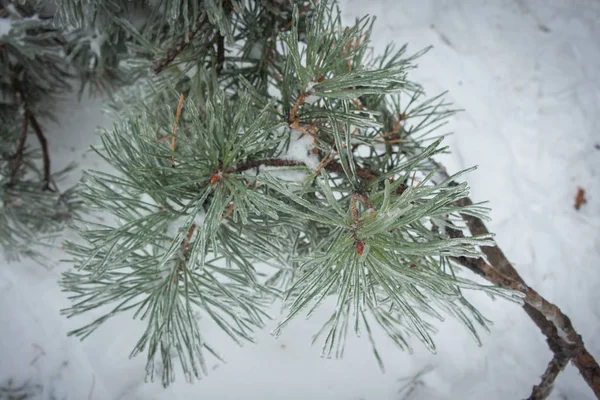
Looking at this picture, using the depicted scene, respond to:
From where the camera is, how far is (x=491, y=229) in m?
1.16

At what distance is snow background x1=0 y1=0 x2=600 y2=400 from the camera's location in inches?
39.3

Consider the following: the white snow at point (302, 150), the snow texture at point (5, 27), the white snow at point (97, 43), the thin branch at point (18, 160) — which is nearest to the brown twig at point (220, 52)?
the white snow at point (302, 150)

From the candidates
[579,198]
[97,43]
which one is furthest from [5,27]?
[579,198]

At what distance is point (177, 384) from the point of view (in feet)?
3.22

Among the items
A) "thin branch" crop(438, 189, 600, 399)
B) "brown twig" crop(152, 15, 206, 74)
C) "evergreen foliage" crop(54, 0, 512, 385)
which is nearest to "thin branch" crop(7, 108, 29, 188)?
"evergreen foliage" crop(54, 0, 512, 385)

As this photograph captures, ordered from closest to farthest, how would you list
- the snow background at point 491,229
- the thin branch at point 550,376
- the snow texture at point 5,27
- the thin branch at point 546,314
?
the thin branch at point 546,314
the thin branch at point 550,376
the snow texture at point 5,27
the snow background at point 491,229

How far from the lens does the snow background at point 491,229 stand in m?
1.00

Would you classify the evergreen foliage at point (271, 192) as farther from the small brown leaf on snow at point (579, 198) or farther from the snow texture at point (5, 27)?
the small brown leaf on snow at point (579, 198)

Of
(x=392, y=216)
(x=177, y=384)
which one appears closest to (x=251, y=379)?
(x=177, y=384)

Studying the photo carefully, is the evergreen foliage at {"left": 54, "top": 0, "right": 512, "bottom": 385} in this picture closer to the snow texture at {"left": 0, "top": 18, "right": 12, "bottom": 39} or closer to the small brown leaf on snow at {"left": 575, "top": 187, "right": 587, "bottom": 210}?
the snow texture at {"left": 0, "top": 18, "right": 12, "bottom": 39}

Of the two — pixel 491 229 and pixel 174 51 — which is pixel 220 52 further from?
pixel 491 229

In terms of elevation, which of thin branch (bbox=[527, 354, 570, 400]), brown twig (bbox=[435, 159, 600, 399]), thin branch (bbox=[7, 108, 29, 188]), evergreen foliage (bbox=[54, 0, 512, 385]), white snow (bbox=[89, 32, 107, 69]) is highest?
white snow (bbox=[89, 32, 107, 69])

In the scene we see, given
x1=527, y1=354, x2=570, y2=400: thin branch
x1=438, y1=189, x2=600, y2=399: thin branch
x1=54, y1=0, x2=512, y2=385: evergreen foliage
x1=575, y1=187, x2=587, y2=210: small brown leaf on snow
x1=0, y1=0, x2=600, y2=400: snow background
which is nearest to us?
x1=54, y1=0, x2=512, y2=385: evergreen foliage

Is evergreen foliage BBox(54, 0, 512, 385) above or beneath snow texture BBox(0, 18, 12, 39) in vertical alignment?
beneath
